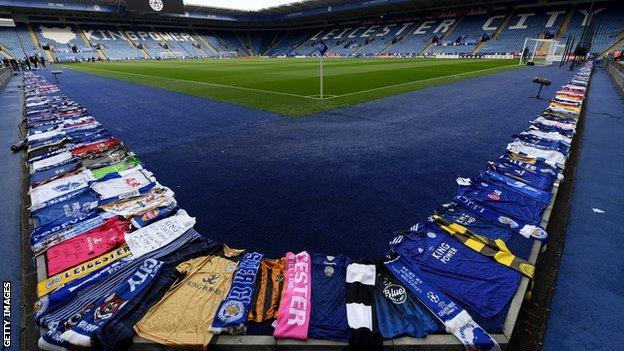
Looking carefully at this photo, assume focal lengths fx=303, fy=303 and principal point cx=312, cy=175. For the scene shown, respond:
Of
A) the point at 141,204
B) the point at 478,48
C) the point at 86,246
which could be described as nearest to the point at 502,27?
the point at 478,48

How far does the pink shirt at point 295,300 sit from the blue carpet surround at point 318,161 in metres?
0.46

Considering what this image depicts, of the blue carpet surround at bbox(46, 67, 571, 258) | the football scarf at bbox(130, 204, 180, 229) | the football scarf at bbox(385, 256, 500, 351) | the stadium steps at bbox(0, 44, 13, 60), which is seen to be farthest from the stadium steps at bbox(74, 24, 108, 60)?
the football scarf at bbox(385, 256, 500, 351)

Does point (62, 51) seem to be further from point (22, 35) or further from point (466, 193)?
point (466, 193)

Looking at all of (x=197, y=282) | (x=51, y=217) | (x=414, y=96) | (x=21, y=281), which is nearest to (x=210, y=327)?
(x=197, y=282)

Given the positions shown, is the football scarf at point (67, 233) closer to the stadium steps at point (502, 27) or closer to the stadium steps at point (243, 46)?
the stadium steps at point (502, 27)

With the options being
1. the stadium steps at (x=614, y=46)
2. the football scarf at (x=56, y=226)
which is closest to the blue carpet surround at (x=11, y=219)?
the football scarf at (x=56, y=226)

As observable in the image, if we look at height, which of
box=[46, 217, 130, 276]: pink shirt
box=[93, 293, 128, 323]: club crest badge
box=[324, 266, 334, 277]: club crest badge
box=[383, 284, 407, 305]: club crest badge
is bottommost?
box=[383, 284, 407, 305]: club crest badge

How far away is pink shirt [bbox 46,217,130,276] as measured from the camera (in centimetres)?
370

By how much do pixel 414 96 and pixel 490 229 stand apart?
11.4 metres

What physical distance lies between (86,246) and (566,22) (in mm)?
57089

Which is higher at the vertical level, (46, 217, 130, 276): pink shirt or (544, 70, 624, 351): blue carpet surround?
(46, 217, 130, 276): pink shirt

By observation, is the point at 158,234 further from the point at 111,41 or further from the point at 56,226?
the point at 111,41

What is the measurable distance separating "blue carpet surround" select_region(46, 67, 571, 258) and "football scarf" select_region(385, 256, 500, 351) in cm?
53

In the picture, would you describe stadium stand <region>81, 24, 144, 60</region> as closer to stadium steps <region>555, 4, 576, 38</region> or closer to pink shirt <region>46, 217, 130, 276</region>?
pink shirt <region>46, 217, 130, 276</region>
